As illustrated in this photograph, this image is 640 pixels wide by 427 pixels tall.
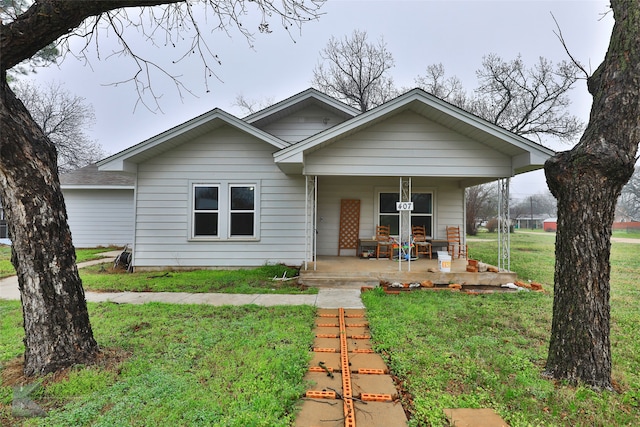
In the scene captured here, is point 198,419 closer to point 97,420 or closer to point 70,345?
point 97,420

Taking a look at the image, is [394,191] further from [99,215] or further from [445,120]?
[99,215]

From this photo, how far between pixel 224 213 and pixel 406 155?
16.3 ft

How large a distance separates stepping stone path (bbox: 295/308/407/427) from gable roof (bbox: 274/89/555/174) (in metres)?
3.87

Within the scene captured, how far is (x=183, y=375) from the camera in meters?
2.95

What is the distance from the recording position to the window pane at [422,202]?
32.5ft

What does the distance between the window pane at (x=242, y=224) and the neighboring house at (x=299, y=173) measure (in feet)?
0.09

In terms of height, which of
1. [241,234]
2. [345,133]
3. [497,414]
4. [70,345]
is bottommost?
[497,414]

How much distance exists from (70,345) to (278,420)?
229cm

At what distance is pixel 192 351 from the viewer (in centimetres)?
346

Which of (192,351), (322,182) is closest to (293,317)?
(192,351)

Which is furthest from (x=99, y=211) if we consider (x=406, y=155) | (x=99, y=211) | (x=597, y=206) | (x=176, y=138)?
(x=597, y=206)

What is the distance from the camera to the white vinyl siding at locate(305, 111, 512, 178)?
697 centimetres

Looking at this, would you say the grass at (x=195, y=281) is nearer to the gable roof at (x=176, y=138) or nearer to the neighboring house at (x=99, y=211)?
the gable roof at (x=176, y=138)

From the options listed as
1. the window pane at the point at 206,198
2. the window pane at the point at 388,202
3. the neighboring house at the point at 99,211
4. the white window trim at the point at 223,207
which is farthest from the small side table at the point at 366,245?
the neighboring house at the point at 99,211
